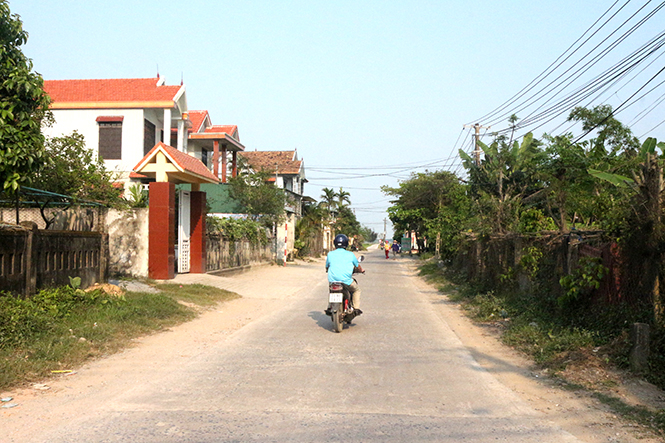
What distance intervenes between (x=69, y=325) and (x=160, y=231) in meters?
8.35

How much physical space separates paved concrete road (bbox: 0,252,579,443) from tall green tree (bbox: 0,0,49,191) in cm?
306

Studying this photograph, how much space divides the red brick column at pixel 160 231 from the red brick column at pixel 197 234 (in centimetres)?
296


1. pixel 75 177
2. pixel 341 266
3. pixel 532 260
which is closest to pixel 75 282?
pixel 341 266

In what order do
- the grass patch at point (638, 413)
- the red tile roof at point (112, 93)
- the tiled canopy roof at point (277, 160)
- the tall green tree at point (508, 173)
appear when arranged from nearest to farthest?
the grass patch at point (638, 413)
the tall green tree at point (508, 173)
the red tile roof at point (112, 93)
the tiled canopy roof at point (277, 160)

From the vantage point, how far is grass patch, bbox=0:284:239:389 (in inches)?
277

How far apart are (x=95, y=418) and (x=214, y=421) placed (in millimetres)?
1052

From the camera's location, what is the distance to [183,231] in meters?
19.9

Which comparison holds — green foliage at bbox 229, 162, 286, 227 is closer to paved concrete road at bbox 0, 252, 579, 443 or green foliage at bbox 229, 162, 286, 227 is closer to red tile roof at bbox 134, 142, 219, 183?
red tile roof at bbox 134, 142, 219, 183

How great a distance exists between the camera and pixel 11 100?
26.9 ft

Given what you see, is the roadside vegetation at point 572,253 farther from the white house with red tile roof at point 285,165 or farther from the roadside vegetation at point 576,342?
the white house with red tile roof at point 285,165

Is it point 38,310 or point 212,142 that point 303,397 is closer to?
point 38,310

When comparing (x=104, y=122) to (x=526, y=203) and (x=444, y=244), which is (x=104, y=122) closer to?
(x=444, y=244)

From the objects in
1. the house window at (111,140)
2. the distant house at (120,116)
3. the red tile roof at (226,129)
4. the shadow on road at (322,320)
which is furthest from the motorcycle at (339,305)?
the red tile roof at (226,129)

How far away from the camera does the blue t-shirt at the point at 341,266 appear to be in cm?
1052
